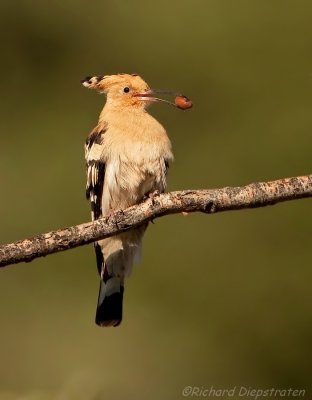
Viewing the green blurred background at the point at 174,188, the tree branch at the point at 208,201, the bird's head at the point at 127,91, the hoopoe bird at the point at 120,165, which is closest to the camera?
the tree branch at the point at 208,201

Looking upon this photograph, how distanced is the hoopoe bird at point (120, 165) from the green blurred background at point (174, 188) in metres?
0.56

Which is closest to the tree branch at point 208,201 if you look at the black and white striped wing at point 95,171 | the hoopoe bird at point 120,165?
the hoopoe bird at point 120,165

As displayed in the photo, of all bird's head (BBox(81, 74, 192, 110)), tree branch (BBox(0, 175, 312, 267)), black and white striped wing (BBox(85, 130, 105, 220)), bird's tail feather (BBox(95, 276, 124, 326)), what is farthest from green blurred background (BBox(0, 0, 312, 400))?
tree branch (BBox(0, 175, 312, 267))

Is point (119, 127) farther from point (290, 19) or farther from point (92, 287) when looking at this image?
point (290, 19)

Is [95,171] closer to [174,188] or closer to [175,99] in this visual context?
[175,99]

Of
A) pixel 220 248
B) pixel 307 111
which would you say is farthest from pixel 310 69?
pixel 220 248

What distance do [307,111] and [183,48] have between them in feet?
5.14

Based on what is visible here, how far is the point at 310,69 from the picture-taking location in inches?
356

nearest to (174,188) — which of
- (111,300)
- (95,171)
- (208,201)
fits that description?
(111,300)

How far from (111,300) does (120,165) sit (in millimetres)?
897

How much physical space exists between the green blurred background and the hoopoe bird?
56 cm

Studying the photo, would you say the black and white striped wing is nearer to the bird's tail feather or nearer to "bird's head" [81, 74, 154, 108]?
"bird's head" [81, 74, 154, 108]

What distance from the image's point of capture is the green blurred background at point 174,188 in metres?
7.21

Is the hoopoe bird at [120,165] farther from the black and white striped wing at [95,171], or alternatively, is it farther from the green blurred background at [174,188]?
the green blurred background at [174,188]
